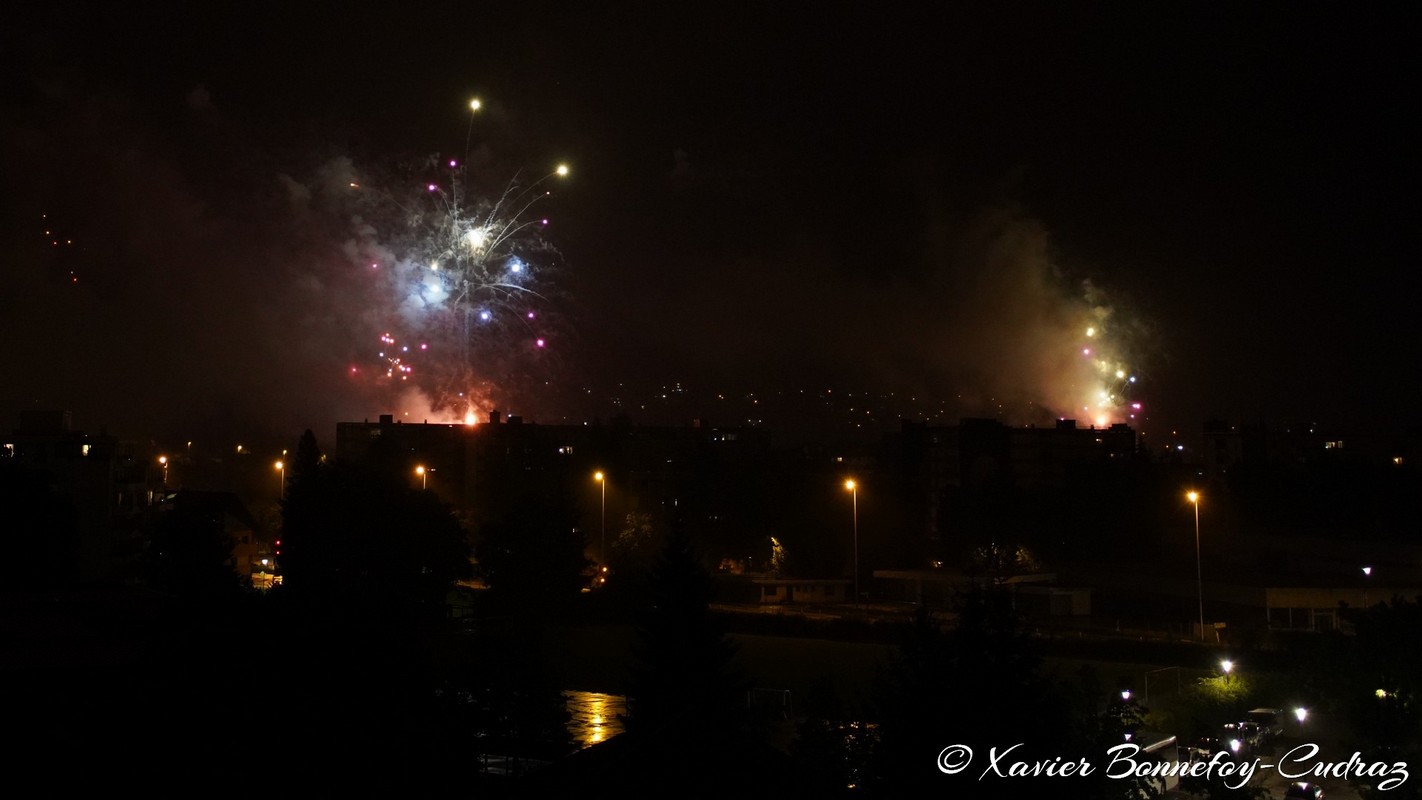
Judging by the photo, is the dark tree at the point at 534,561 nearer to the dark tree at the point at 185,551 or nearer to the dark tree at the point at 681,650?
the dark tree at the point at 185,551

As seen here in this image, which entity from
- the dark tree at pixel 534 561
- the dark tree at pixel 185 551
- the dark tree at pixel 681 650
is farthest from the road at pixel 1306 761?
the dark tree at pixel 534 561

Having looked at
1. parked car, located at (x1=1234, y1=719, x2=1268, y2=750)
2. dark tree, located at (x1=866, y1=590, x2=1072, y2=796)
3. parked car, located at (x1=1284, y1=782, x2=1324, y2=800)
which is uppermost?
dark tree, located at (x1=866, y1=590, x2=1072, y2=796)

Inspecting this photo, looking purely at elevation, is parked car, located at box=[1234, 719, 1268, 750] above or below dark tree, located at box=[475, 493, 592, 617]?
below

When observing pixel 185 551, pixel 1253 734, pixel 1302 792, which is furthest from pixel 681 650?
pixel 185 551

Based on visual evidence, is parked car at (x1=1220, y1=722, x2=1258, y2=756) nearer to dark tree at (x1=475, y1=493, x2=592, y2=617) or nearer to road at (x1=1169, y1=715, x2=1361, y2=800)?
road at (x1=1169, y1=715, x2=1361, y2=800)

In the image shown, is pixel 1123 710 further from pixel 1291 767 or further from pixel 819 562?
pixel 819 562

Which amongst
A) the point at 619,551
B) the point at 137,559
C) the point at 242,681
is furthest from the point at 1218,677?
the point at 137,559

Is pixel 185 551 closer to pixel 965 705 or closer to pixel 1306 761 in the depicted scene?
pixel 965 705

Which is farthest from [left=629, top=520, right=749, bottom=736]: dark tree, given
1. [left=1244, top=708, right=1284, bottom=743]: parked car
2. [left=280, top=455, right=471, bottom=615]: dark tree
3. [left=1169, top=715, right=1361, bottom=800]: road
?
[left=280, top=455, right=471, bottom=615]: dark tree

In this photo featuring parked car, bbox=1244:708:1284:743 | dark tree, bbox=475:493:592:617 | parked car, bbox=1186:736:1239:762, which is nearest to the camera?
parked car, bbox=1186:736:1239:762

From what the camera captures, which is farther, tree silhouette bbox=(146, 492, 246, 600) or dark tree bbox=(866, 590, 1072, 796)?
tree silhouette bbox=(146, 492, 246, 600)

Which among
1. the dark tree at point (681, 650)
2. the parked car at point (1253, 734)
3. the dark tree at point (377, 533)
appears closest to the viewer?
the dark tree at point (681, 650)
